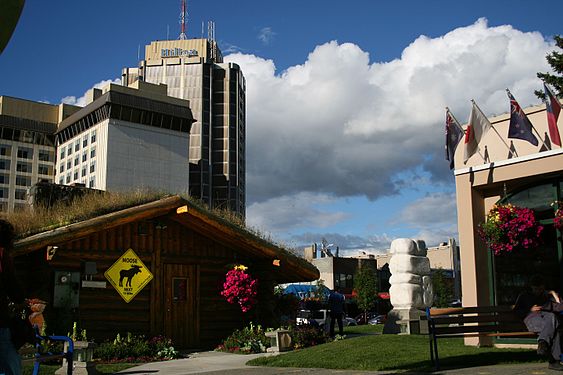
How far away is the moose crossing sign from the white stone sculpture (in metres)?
6.89

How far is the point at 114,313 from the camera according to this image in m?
17.2

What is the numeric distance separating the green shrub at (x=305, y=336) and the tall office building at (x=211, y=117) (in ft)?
385

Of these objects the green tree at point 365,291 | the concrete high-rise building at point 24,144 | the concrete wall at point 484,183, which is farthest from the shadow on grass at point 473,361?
the concrete high-rise building at point 24,144

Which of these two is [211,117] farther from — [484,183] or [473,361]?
[473,361]

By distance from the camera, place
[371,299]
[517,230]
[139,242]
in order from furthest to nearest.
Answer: [371,299] < [139,242] < [517,230]

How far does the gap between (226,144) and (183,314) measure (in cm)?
12240

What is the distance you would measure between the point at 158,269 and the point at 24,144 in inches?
4657

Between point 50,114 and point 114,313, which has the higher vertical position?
point 50,114

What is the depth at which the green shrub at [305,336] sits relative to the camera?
55.7ft

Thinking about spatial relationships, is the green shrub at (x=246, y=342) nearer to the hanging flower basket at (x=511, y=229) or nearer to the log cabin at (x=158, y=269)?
the log cabin at (x=158, y=269)

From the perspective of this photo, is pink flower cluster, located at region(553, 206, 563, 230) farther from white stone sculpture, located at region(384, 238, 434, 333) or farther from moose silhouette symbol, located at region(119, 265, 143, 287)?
moose silhouette symbol, located at region(119, 265, 143, 287)

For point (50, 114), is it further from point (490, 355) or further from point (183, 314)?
point (490, 355)

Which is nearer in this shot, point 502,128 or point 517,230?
point 517,230

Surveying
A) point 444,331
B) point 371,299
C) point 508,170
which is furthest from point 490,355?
point 371,299
